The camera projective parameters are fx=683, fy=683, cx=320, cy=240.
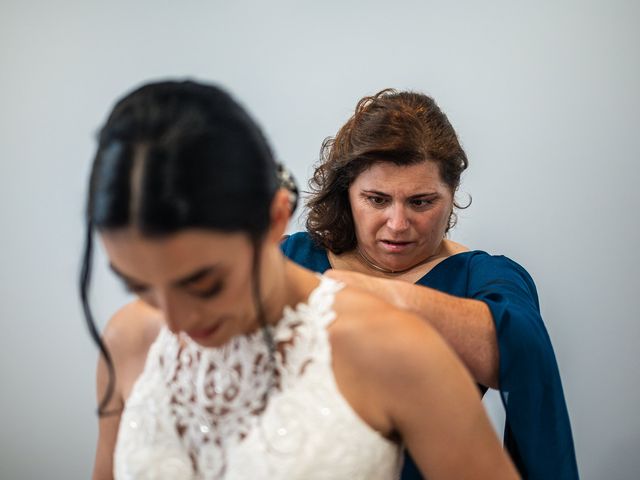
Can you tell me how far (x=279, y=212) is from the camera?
788 millimetres

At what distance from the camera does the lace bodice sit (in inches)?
34.7

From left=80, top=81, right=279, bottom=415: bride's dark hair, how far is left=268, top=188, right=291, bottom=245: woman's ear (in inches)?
1.9

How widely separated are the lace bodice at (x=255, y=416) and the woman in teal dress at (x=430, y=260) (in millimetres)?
241

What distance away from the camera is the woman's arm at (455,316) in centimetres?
118

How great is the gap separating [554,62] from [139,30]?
1241mm


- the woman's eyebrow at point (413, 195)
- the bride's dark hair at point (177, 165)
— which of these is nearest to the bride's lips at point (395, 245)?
the woman's eyebrow at point (413, 195)

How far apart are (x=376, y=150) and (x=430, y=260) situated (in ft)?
1.09

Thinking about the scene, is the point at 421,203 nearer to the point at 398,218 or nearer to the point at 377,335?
the point at 398,218

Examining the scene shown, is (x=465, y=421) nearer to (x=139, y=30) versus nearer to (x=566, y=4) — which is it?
(x=566, y=4)

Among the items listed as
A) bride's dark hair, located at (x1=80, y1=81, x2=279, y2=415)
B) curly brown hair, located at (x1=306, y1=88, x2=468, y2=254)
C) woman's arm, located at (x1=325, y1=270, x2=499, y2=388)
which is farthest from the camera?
curly brown hair, located at (x1=306, y1=88, x2=468, y2=254)

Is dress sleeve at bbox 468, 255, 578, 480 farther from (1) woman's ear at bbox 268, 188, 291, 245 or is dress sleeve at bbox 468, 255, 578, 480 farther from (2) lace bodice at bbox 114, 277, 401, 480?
(1) woman's ear at bbox 268, 188, 291, 245

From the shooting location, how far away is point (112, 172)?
27.0 inches

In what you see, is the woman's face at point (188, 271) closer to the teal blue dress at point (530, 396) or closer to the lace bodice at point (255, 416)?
the lace bodice at point (255, 416)

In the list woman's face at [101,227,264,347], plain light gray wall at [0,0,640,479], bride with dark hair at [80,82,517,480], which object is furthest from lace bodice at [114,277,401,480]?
plain light gray wall at [0,0,640,479]
